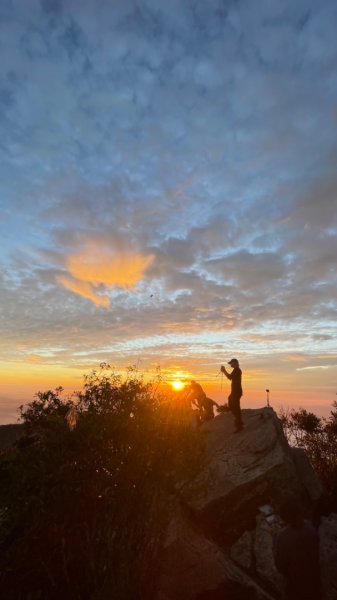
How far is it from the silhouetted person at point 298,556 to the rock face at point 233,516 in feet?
17.8

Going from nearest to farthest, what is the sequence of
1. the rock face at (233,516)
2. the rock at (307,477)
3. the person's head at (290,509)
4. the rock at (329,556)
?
the person's head at (290,509), the rock at (329,556), the rock face at (233,516), the rock at (307,477)

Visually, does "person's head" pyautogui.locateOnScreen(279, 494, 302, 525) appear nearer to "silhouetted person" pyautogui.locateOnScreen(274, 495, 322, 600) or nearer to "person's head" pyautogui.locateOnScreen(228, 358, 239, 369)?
"silhouetted person" pyautogui.locateOnScreen(274, 495, 322, 600)

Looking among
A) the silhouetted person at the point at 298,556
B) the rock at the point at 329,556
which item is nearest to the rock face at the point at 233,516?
the rock at the point at 329,556

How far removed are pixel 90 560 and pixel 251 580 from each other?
491 cm

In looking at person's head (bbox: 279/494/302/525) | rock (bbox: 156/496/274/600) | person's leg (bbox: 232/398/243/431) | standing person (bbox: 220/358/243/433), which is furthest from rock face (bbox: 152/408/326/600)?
person's head (bbox: 279/494/302/525)

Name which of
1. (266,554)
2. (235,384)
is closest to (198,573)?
(266,554)

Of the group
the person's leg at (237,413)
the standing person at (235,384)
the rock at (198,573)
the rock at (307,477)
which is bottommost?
the rock at (198,573)

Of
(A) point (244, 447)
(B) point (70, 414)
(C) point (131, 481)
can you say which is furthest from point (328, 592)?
(B) point (70, 414)

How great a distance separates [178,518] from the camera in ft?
43.6

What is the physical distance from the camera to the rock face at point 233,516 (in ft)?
36.7

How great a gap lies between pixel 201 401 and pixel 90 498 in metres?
8.67

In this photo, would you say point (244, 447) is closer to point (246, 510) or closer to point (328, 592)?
point (246, 510)

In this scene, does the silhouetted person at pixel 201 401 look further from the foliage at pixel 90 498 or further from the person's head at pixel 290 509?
the person's head at pixel 290 509

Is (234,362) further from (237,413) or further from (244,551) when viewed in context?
(244,551)
